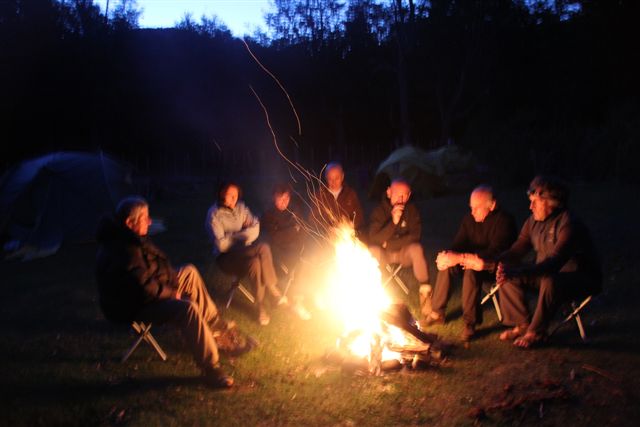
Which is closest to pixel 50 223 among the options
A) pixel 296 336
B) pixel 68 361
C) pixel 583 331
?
pixel 68 361

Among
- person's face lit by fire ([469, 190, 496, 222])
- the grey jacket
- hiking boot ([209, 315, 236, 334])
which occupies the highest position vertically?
person's face lit by fire ([469, 190, 496, 222])

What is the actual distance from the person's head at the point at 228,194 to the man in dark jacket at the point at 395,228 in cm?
142

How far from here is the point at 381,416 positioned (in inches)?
142

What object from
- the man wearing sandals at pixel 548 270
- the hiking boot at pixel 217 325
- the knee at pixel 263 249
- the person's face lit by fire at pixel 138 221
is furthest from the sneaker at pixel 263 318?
the man wearing sandals at pixel 548 270

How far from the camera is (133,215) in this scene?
13.7ft

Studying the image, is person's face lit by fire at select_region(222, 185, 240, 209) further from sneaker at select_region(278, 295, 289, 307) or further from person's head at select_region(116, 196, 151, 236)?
person's head at select_region(116, 196, 151, 236)

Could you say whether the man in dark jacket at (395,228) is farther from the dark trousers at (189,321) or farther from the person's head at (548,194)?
the dark trousers at (189,321)

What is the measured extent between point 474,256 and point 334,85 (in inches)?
764

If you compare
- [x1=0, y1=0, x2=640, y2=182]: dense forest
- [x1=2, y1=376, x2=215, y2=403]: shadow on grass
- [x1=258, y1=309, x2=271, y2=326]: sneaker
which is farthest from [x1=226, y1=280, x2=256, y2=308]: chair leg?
[x1=0, y1=0, x2=640, y2=182]: dense forest

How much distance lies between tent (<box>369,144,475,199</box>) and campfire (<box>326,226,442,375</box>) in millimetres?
9282

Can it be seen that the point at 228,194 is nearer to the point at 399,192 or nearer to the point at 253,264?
the point at 253,264

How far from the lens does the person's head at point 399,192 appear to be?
563 centimetres

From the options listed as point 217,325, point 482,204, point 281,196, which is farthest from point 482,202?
point 217,325

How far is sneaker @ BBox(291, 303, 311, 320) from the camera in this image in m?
5.51
